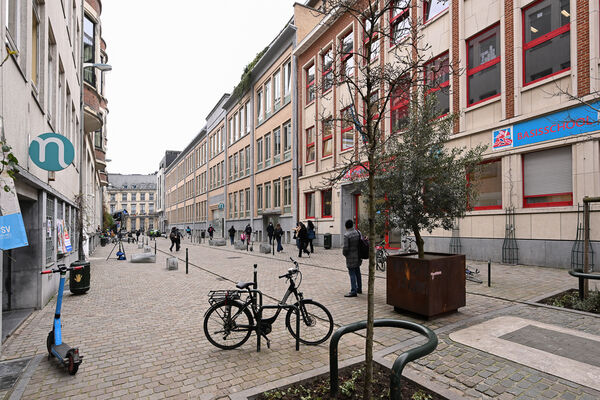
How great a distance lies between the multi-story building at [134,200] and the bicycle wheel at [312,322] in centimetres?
12239

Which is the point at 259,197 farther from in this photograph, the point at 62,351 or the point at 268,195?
the point at 62,351

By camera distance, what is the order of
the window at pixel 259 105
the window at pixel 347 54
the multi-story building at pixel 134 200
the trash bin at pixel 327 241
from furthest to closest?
the multi-story building at pixel 134 200 → the window at pixel 259 105 → the trash bin at pixel 327 241 → the window at pixel 347 54

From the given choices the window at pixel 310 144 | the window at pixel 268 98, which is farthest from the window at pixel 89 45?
the window at pixel 268 98

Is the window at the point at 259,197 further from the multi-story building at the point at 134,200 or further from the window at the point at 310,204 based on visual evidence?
the multi-story building at the point at 134,200

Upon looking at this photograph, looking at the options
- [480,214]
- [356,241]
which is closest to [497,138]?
[480,214]

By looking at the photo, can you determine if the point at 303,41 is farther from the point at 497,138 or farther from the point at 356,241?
the point at 356,241

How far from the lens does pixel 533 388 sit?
3664 millimetres

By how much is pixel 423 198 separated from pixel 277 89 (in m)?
27.4

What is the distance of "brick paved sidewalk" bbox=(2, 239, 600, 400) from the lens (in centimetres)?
385

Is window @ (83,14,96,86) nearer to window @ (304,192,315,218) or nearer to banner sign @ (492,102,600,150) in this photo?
window @ (304,192,315,218)

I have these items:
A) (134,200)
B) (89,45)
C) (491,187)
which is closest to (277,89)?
(89,45)

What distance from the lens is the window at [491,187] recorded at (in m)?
13.5

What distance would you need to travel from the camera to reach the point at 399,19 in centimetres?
385

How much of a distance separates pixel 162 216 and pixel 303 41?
267 ft
